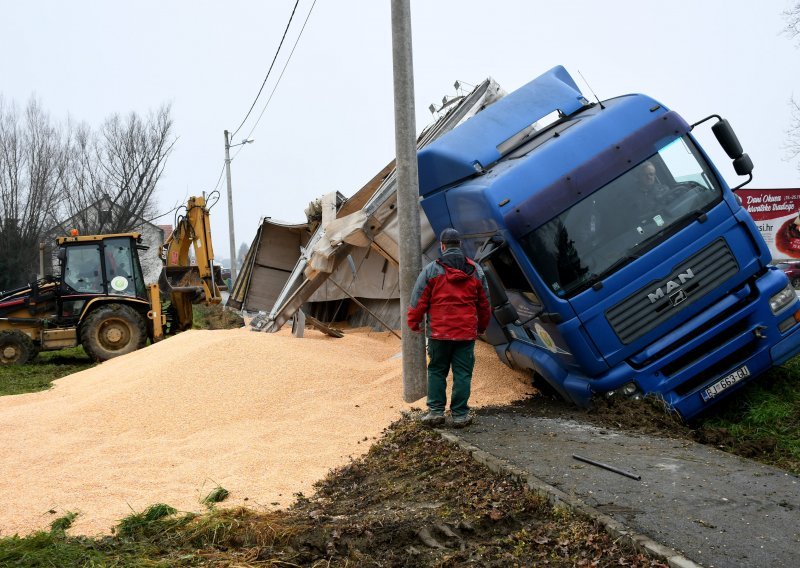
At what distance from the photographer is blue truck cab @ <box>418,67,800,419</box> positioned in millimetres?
7344

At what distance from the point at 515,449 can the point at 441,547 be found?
201cm

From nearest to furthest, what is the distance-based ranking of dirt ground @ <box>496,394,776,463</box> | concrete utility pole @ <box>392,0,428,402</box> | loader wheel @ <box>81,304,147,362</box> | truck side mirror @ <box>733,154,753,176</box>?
dirt ground @ <box>496,394,776,463</box>, truck side mirror @ <box>733,154,753,176</box>, concrete utility pole @ <box>392,0,428,402</box>, loader wheel @ <box>81,304,147,362</box>

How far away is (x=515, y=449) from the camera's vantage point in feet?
21.6

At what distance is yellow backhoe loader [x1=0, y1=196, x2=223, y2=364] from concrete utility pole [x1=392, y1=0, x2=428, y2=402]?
10.0 meters

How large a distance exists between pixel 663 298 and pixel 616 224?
2.59 feet

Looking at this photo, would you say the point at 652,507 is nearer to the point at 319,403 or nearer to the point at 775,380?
the point at 775,380

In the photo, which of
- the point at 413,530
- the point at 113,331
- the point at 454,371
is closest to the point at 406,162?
the point at 454,371

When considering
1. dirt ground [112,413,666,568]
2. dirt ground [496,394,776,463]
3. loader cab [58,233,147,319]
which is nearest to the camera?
dirt ground [112,413,666,568]

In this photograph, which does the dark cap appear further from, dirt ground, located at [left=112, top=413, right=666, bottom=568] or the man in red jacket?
dirt ground, located at [left=112, top=413, right=666, bottom=568]

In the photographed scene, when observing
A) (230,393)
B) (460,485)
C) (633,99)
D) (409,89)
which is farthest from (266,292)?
(460,485)

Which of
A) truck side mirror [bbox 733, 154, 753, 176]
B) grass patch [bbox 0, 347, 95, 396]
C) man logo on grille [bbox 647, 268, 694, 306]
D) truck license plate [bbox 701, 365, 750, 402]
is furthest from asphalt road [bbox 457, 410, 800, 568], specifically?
grass patch [bbox 0, 347, 95, 396]

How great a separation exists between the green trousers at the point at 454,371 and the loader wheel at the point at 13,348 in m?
12.4

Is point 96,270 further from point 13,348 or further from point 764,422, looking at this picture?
point 764,422

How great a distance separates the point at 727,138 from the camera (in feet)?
25.7
